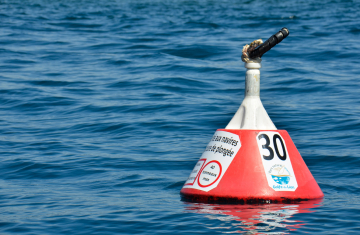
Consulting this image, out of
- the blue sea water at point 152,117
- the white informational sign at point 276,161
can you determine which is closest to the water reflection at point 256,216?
the blue sea water at point 152,117

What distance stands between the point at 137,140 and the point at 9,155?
1806 mm

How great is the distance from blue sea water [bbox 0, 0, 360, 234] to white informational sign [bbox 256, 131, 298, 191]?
191mm

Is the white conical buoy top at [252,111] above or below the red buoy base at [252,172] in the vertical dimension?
above

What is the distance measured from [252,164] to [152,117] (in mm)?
4791

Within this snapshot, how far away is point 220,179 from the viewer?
4578 millimetres

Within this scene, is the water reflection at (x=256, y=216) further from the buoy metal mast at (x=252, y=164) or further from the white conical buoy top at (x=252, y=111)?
the white conical buoy top at (x=252, y=111)

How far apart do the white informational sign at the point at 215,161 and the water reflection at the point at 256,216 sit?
0.19m

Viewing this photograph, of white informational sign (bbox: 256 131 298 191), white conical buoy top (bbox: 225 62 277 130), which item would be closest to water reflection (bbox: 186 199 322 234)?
white informational sign (bbox: 256 131 298 191)

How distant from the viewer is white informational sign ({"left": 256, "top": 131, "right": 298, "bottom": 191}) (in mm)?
4539

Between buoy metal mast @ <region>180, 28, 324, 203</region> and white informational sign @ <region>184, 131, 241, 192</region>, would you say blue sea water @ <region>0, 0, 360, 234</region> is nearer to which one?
buoy metal mast @ <region>180, 28, 324, 203</region>

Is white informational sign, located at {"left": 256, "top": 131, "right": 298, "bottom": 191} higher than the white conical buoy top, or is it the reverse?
the white conical buoy top

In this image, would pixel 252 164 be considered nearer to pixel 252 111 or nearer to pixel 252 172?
pixel 252 172

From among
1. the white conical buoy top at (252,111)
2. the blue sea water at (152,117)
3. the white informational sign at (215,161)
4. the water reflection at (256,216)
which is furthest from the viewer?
the white conical buoy top at (252,111)

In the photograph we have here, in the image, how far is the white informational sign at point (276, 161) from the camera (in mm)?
4539
